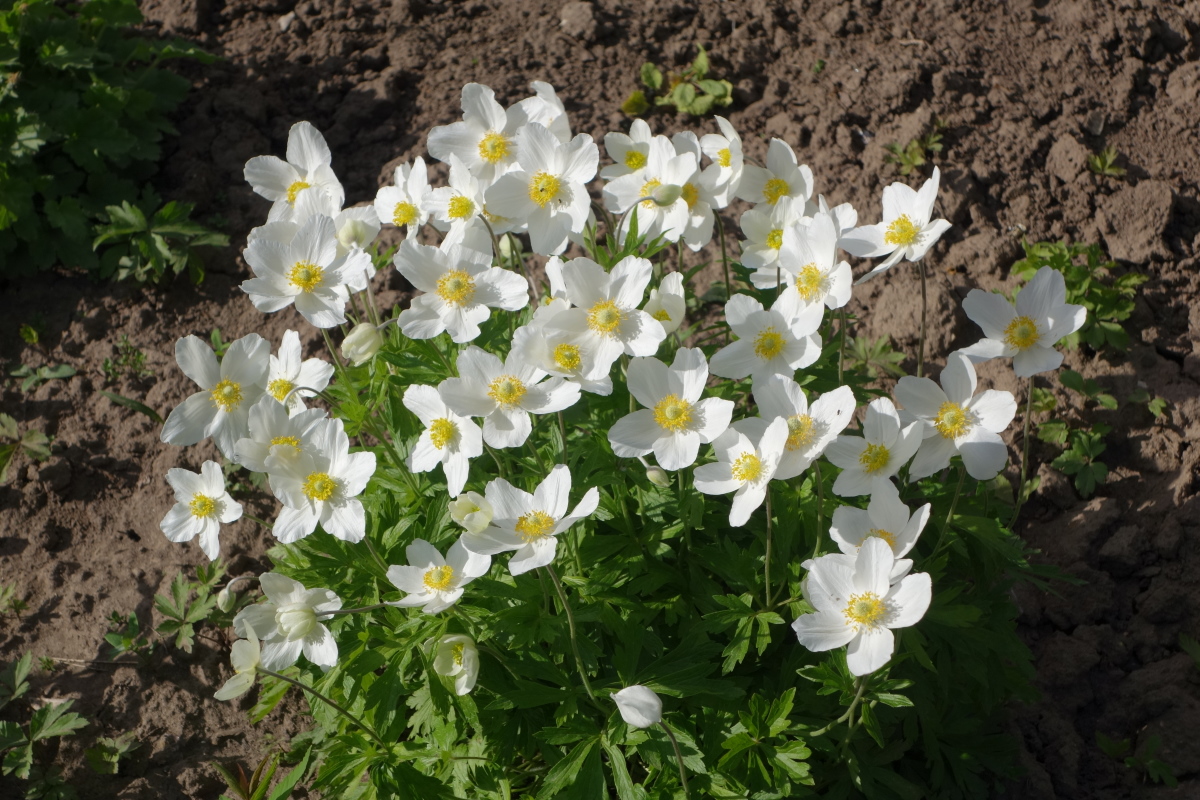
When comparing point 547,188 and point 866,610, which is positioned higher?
point 547,188

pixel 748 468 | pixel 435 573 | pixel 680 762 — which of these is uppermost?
pixel 748 468

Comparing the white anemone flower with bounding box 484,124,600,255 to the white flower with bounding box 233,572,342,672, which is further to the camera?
the white anemone flower with bounding box 484,124,600,255

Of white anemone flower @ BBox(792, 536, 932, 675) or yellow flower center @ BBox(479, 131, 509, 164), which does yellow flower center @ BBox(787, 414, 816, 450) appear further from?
yellow flower center @ BBox(479, 131, 509, 164)

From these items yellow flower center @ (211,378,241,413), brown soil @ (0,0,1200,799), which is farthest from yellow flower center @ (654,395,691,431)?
brown soil @ (0,0,1200,799)

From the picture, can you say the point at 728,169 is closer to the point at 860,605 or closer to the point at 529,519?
the point at 529,519

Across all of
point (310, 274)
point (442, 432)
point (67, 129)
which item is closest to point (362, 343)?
point (310, 274)

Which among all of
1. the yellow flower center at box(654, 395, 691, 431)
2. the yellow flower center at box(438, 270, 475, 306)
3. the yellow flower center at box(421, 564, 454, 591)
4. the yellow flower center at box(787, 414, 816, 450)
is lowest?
the yellow flower center at box(421, 564, 454, 591)

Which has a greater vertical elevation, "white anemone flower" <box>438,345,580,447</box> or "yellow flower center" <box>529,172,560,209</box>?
"yellow flower center" <box>529,172,560,209</box>
